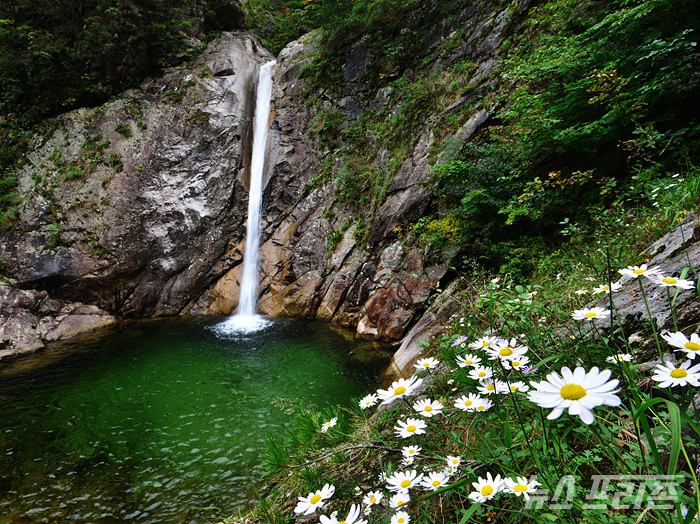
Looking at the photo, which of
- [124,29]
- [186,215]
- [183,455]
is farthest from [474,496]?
[124,29]

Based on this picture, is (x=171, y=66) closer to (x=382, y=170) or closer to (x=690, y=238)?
(x=382, y=170)

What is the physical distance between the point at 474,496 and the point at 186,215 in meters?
11.4

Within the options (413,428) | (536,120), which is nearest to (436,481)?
(413,428)

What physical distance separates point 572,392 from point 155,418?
5.00 meters

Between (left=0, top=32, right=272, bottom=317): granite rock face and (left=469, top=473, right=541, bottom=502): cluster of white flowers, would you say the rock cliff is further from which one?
(left=469, top=473, right=541, bottom=502): cluster of white flowers

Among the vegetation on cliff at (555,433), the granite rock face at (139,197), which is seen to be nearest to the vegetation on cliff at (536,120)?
the vegetation on cliff at (555,433)

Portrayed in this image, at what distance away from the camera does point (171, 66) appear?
1190cm

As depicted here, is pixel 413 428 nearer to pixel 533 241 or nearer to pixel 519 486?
pixel 519 486

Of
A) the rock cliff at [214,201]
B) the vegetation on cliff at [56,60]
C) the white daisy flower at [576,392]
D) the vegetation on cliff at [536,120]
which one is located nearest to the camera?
the white daisy flower at [576,392]

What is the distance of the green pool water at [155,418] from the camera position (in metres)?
2.75

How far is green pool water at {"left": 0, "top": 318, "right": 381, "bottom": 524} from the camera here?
275 centimetres

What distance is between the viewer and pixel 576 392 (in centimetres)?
58

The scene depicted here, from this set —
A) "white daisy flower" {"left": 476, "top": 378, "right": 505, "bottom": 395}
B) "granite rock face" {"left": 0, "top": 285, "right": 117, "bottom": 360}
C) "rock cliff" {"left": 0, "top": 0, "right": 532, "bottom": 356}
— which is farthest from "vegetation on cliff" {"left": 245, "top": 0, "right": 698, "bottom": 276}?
"granite rock face" {"left": 0, "top": 285, "right": 117, "bottom": 360}

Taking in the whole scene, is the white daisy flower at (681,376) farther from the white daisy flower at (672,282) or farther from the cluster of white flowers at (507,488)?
the cluster of white flowers at (507,488)
